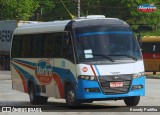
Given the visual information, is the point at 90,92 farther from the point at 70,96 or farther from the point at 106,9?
the point at 106,9

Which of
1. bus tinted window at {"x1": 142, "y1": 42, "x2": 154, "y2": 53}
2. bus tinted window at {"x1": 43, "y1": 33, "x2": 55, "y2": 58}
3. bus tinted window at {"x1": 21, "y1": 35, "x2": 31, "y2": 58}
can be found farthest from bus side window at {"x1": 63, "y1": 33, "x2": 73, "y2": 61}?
bus tinted window at {"x1": 142, "y1": 42, "x2": 154, "y2": 53}

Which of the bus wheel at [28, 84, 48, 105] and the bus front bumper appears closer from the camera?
the bus front bumper

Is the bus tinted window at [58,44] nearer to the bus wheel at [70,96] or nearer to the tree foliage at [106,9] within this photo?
the bus wheel at [70,96]

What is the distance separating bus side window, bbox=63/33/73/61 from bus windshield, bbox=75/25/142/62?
0.27 meters

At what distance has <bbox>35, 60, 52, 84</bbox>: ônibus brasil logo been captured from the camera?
65.0ft

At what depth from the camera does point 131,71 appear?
59.2 ft

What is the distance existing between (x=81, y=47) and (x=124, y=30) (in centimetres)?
152

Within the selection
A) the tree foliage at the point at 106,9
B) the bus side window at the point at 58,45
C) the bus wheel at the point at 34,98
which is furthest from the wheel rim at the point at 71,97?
the tree foliage at the point at 106,9

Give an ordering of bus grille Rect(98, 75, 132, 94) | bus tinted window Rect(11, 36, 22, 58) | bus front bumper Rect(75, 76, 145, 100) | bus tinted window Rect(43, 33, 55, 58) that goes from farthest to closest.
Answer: bus tinted window Rect(11, 36, 22, 58), bus tinted window Rect(43, 33, 55, 58), bus grille Rect(98, 75, 132, 94), bus front bumper Rect(75, 76, 145, 100)

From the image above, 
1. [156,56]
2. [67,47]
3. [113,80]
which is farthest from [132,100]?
[156,56]

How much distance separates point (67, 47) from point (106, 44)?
3.76 feet

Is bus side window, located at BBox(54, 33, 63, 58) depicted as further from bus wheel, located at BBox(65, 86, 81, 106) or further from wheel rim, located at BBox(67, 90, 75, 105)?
wheel rim, located at BBox(67, 90, 75, 105)

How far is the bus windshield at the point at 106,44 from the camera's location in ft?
58.9

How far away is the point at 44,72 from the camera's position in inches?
791
